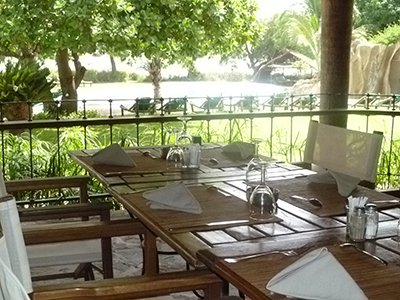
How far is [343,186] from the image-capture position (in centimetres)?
266

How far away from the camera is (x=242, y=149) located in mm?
3479

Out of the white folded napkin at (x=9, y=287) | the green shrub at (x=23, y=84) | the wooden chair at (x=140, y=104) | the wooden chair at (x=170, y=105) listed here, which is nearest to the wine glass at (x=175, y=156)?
the wooden chair at (x=140, y=104)

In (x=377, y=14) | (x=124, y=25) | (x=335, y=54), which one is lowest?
(x=335, y=54)

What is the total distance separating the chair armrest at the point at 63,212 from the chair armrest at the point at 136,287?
43.4 inches

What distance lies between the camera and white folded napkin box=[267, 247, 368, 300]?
146 cm

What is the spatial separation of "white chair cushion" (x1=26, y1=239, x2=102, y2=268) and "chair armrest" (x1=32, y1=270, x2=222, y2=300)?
87 centimetres

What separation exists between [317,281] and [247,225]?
0.68 metres

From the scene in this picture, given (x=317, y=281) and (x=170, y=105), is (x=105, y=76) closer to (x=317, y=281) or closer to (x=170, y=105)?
(x=170, y=105)

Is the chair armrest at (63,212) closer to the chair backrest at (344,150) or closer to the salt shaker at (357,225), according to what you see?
the chair backrest at (344,150)

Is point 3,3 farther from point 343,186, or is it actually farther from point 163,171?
point 343,186

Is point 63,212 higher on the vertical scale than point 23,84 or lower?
lower

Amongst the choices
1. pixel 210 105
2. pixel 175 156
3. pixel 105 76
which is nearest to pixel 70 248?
pixel 175 156

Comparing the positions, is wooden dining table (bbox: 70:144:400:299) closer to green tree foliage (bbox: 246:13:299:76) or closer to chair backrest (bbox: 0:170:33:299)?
chair backrest (bbox: 0:170:33:299)

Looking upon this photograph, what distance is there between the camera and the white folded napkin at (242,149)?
345 cm
